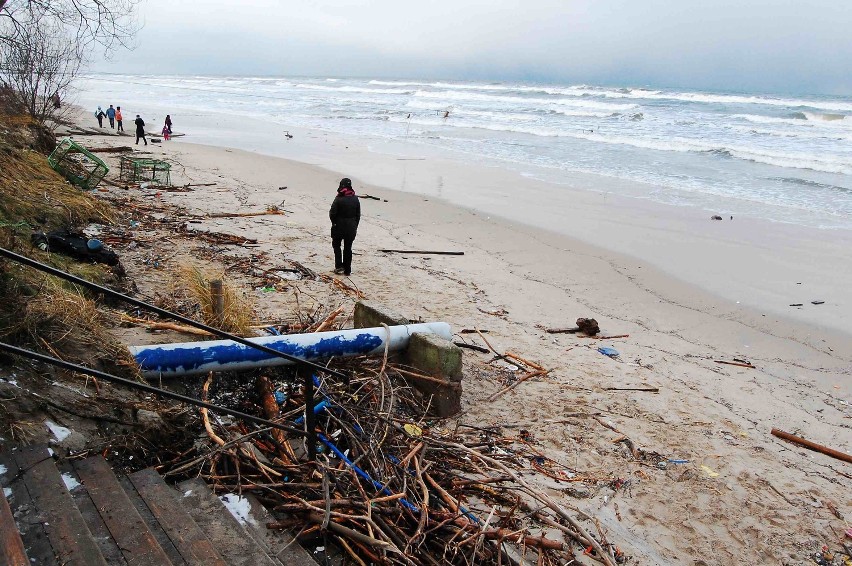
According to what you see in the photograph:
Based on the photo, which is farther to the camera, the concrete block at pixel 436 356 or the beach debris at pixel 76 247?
the beach debris at pixel 76 247

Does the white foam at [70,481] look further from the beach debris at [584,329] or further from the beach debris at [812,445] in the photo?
the beach debris at [584,329]

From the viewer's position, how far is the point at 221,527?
3273 millimetres

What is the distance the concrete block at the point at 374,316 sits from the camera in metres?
6.10

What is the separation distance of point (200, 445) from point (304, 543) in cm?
104

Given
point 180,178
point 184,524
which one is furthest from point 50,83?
point 184,524

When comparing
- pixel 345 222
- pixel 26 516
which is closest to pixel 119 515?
pixel 26 516

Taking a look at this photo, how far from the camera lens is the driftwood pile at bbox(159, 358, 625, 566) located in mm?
3506

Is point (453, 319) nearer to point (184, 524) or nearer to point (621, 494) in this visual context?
point (621, 494)

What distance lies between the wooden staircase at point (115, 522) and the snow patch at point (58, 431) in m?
0.17

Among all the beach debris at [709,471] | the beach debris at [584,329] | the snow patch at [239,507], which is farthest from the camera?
the beach debris at [584,329]

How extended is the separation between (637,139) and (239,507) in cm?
3095

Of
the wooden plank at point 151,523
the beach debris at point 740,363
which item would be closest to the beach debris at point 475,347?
the beach debris at point 740,363

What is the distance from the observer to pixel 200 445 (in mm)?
3992

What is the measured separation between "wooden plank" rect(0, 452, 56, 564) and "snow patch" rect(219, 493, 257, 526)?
36.8 inches
